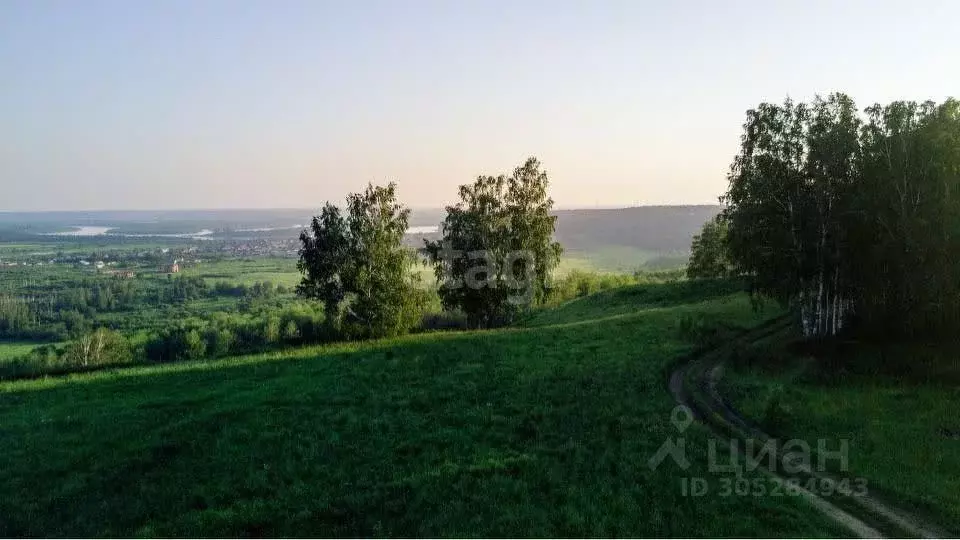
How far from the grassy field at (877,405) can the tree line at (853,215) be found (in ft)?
10.7

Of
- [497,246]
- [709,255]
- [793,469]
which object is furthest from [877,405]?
[709,255]

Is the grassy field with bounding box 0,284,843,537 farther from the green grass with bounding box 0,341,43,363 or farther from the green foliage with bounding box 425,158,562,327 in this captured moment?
the green grass with bounding box 0,341,43,363

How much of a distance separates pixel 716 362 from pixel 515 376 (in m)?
12.0

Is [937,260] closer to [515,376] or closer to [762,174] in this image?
[762,174]

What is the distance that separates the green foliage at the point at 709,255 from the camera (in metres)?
74.2

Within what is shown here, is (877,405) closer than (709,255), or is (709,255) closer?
(877,405)

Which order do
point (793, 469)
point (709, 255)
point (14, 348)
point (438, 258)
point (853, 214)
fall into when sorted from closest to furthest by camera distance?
1. point (793, 469)
2. point (853, 214)
3. point (438, 258)
4. point (709, 255)
5. point (14, 348)

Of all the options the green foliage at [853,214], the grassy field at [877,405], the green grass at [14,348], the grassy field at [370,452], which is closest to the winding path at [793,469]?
the grassy field at [877,405]

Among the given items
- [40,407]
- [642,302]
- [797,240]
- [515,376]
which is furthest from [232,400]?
[642,302]

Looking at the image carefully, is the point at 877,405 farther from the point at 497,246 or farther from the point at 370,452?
the point at 497,246

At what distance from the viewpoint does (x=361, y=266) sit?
47.7 meters

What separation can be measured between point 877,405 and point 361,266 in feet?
118

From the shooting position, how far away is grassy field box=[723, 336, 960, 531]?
17469 millimetres

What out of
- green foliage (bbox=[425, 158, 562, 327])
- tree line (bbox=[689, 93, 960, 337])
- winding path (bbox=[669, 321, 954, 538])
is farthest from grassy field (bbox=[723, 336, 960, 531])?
green foliage (bbox=[425, 158, 562, 327])
